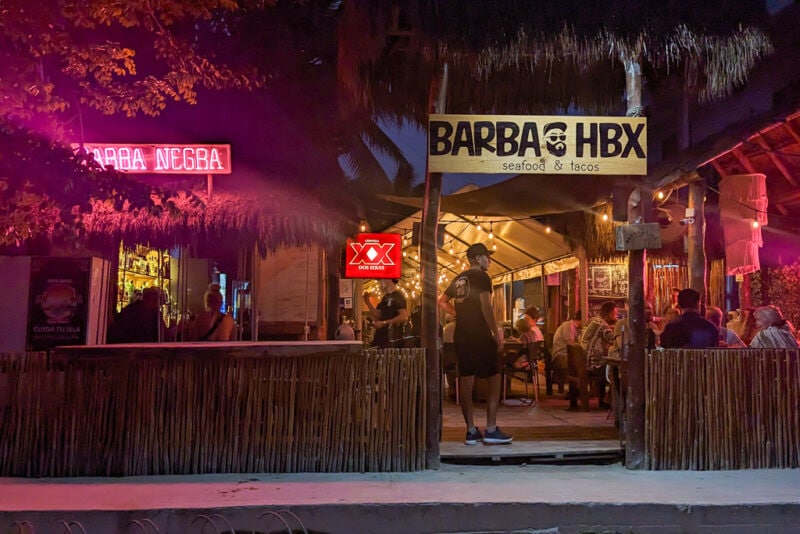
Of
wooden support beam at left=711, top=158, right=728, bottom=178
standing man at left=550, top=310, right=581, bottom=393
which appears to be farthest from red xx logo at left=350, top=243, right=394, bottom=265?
wooden support beam at left=711, top=158, right=728, bottom=178

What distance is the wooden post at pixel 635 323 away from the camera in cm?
580

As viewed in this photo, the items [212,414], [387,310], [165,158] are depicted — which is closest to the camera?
[212,414]

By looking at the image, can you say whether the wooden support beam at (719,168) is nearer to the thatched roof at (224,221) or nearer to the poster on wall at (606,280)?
the poster on wall at (606,280)

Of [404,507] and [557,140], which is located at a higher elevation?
[557,140]

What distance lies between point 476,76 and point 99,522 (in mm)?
5150

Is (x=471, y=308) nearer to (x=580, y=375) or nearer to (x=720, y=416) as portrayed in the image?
(x=720, y=416)

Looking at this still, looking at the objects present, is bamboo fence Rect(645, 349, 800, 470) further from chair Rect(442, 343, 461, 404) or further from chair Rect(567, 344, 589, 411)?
chair Rect(442, 343, 461, 404)

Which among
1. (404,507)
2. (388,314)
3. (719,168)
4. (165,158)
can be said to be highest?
(719,168)

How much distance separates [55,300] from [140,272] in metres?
2.40

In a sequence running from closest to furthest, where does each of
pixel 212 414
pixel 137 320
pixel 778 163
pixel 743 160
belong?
pixel 212 414 < pixel 137 320 < pixel 778 163 < pixel 743 160

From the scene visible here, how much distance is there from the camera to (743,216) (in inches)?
354

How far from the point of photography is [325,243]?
29.6 ft

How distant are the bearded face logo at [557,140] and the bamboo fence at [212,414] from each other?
2.22 meters

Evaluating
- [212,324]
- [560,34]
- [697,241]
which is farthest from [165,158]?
[697,241]
